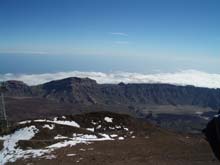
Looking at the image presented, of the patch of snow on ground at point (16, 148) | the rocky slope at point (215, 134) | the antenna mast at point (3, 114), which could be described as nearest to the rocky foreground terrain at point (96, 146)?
the patch of snow on ground at point (16, 148)

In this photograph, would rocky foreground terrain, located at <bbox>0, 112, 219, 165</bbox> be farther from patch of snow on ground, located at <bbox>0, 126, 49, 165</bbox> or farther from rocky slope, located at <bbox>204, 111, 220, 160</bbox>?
rocky slope, located at <bbox>204, 111, 220, 160</bbox>

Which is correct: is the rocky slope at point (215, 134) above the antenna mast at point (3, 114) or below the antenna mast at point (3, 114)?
above

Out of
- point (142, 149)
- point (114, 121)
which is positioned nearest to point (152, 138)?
point (142, 149)

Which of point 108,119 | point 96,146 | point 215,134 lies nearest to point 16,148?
point 96,146

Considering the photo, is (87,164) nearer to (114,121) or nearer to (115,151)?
(115,151)

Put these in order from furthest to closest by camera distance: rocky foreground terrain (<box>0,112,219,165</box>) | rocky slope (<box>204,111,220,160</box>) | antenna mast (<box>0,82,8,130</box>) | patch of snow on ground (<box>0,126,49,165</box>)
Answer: antenna mast (<box>0,82,8,130</box>) → patch of snow on ground (<box>0,126,49,165</box>) → rocky foreground terrain (<box>0,112,219,165</box>) → rocky slope (<box>204,111,220,160</box>)


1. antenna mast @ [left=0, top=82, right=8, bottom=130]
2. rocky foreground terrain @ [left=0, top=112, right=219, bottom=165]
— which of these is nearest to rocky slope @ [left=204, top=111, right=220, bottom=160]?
rocky foreground terrain @ [left=0, top=112, right=219, bottom=165]

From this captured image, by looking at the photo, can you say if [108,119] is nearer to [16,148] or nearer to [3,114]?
[3,114]

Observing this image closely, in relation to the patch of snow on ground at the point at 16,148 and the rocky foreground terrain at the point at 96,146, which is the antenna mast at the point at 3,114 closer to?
the rocky foreground terrain at the point at 96,146
